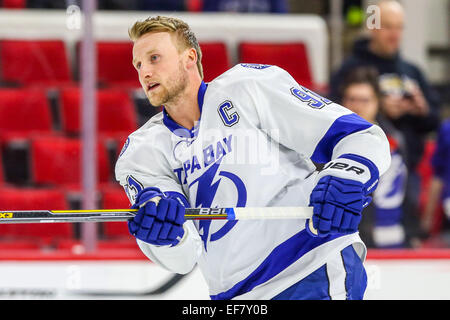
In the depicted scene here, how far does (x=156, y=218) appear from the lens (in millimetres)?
1415

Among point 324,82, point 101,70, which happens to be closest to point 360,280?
point 324,82

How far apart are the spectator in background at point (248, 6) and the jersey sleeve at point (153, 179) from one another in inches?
26.3

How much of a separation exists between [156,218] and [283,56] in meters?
0.68

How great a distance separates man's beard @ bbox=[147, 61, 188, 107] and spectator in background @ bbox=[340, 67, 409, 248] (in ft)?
1.13

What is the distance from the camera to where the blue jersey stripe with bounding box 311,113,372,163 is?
56.3 inches

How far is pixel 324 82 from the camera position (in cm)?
182

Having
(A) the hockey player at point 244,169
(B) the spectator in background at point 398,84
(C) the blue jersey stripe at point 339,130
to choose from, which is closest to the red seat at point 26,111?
(A) the hockey player at point 244,169

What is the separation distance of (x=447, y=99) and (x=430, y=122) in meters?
0.27

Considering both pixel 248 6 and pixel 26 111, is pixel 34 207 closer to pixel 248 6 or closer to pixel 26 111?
pixel 26 111

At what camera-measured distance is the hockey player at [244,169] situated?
142 centimetres

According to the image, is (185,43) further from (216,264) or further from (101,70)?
(101,70)

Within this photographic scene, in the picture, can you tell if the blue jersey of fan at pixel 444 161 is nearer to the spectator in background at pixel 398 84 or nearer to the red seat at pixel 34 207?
the spectator in background at pixel 398 84

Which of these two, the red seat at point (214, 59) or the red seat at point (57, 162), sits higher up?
the red seat at point (214, 59)

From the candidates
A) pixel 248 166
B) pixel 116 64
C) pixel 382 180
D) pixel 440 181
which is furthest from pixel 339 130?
pixel 440 181
